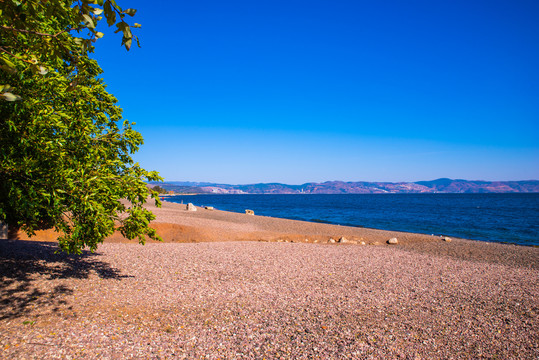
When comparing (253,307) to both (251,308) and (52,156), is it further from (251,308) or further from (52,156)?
(52,156)

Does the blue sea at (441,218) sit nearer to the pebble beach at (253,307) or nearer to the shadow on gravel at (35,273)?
the pebble beach at (253,307)

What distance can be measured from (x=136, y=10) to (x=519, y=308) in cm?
1311

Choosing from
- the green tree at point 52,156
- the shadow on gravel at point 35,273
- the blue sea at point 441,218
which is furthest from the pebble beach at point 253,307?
the blue sea at point 441,218

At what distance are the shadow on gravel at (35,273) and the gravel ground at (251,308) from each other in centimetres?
3

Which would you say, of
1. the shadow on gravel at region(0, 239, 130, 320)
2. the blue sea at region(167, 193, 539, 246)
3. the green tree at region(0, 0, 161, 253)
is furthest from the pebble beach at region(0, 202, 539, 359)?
the blue sea at region(167, 193, 539, 246)

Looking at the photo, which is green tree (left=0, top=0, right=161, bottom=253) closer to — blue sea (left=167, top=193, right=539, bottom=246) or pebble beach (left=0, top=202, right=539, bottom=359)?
pebble beach (left=0, top=202, right=539, bottom=359)

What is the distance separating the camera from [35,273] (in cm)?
988

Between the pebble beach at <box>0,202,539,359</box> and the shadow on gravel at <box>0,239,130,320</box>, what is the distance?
0.12ft

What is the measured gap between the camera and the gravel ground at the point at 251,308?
645cm

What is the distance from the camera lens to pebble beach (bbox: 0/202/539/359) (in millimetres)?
6457

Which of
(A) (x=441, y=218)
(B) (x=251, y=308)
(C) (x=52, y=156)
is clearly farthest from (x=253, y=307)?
(A) (x=441, y=218)

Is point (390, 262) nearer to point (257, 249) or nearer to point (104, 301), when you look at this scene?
point (257, 249)

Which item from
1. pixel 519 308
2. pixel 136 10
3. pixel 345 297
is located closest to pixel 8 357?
pixel 136 10

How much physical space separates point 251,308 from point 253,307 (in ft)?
0.34
